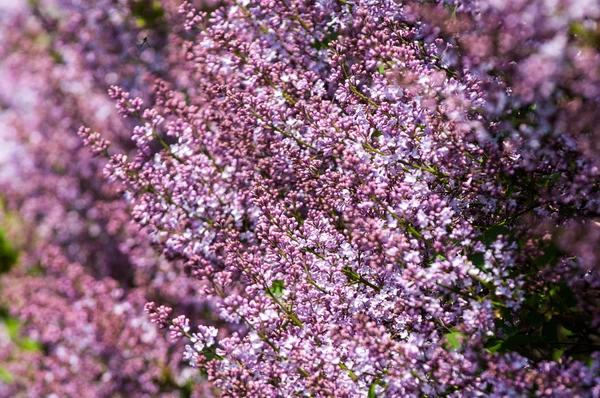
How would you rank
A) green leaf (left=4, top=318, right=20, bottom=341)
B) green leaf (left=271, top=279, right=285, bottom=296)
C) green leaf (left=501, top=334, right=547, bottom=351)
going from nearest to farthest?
green leaf (left=501, top=334, right=547, bottom=351)
green leaf (left=271, top=279, right=285, bottom=296)
green leaf (left=4, top=318, right=20, bottom=341)

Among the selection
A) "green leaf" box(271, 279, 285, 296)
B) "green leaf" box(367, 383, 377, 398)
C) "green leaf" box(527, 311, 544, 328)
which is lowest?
"green leaf" box(367, 383, 377, 398)

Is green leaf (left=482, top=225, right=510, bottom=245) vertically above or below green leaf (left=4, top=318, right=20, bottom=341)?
below

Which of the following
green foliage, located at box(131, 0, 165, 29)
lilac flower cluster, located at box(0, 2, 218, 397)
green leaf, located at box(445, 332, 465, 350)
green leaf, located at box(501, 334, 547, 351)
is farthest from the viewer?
green foliage, located at box(131, 0, 165, 29)

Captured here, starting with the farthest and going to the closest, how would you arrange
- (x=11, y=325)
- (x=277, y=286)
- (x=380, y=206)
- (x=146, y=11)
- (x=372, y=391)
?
(x=11, y=325)
(x=146, y=11)
(x=277, y=286)
(x=380, y=206)
(x=372, y=391)

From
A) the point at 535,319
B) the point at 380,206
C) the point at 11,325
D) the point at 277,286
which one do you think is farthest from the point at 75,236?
the point at 535,319

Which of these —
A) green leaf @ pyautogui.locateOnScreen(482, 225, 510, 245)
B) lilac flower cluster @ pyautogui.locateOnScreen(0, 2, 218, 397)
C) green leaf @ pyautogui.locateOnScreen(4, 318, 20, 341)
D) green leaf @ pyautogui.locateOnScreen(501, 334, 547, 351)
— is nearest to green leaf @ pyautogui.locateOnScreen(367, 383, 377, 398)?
green leaf @ pyautogui.locateOnScreen(501, 334, 547, 351)

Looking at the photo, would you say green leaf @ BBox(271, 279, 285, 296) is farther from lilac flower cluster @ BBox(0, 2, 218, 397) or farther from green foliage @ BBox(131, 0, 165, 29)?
green foliage @ BBox(131, 0, 165, 29)

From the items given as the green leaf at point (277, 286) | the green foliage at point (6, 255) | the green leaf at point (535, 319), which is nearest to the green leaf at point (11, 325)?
the green foliage at point (6, 255)

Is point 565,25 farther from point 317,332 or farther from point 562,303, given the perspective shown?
point 317,332

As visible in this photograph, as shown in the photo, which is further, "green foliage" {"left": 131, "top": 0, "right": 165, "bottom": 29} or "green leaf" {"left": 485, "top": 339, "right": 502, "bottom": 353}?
"green foliage" {"left": 131, "top": 0, "right": 165, "bottom": 29}

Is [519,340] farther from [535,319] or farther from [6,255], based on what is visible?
[6,255]
